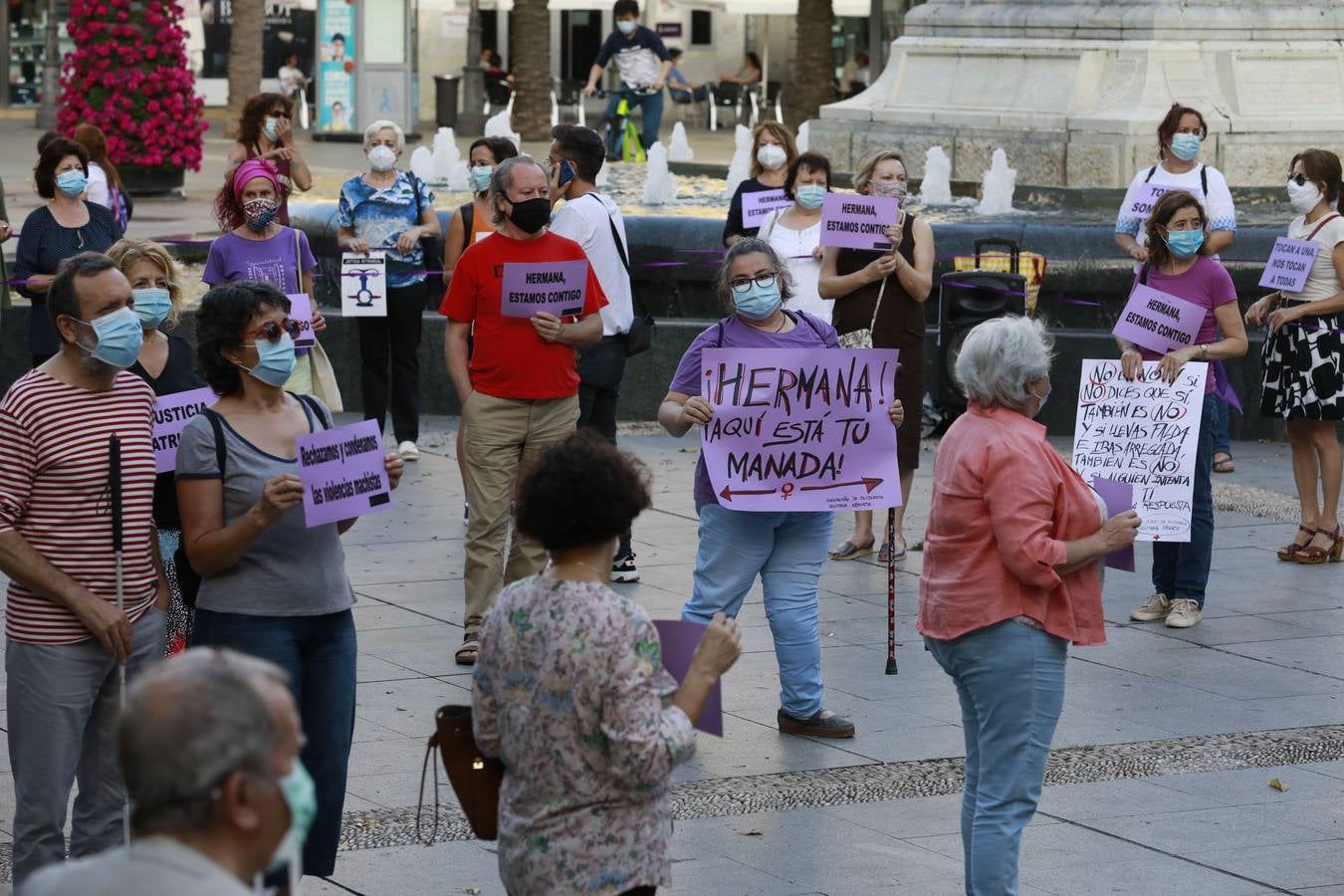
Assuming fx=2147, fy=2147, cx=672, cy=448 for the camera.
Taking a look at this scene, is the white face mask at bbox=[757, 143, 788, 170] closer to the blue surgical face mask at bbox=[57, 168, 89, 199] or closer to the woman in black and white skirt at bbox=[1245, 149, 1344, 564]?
the woman in black and white skirt at bbox=[1245, 149, 1344, 564]

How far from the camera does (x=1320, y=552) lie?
10008 millimetres

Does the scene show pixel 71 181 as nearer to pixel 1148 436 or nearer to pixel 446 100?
pixel 1148 436

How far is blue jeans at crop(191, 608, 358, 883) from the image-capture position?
16.5ft

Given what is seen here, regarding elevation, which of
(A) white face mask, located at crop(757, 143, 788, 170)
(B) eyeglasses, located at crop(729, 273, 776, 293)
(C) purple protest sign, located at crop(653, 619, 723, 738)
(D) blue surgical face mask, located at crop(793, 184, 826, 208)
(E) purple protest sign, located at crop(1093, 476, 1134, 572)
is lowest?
(C) purple protest sign, located at crop(653, 619, 723, 738)

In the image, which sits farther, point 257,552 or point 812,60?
point 812,60

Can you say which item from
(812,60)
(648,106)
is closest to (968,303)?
(648,106)

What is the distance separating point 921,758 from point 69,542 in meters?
Result: 3.10

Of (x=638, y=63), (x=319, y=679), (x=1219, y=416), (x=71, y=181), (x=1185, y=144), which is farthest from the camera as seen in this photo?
(x=638, y=63)

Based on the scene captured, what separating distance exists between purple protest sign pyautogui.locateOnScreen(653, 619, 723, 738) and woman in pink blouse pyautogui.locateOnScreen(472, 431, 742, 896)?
0.25 m

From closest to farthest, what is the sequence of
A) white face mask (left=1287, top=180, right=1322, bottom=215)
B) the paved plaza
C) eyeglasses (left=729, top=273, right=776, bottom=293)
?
the paved plaza, eyeglasses (left=729, top=273, right=776, bottom=293), white face mask (left=1287, top=180, right=1322, bottom=215)

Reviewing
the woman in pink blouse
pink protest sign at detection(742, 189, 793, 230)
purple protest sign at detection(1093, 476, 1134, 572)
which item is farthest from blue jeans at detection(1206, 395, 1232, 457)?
the woman in pink blouse

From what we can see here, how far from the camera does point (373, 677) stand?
7898 mm

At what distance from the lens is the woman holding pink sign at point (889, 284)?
30.0ft

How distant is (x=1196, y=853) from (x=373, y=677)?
3.15 meters
